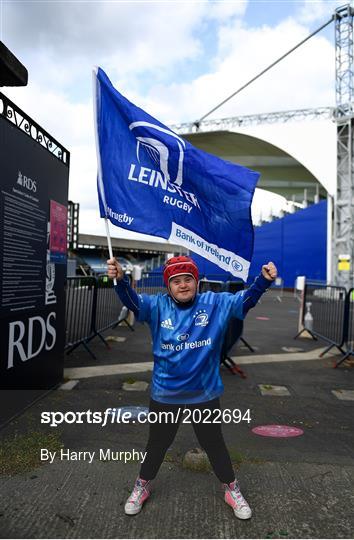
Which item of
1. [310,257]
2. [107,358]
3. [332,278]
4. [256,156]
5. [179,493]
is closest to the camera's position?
[179,493]

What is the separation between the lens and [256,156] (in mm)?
42562

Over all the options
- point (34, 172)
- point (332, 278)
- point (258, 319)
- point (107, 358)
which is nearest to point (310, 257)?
point (332, 278)

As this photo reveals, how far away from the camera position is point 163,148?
4.06 m

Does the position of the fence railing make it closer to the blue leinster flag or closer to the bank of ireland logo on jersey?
the blue leinster flag

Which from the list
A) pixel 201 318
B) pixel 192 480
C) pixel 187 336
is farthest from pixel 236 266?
pixel 192 480

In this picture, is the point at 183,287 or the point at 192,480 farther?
the point at 192,480

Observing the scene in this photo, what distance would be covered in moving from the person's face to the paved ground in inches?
58.4

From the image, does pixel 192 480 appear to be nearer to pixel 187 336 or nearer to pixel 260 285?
pixel 187 336

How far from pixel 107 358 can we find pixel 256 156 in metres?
38.0

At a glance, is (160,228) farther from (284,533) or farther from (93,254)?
(93,254)

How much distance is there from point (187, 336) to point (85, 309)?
6072 mm

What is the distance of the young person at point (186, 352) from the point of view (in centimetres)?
295

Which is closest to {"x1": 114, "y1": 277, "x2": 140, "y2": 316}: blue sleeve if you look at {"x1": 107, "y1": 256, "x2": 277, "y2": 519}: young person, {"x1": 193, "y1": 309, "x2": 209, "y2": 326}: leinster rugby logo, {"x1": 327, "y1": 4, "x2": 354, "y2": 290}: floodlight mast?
{"x1": 107, "y1": 256, "x2": 277, "y2": 519}: young person

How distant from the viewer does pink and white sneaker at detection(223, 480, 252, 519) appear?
2908mm
